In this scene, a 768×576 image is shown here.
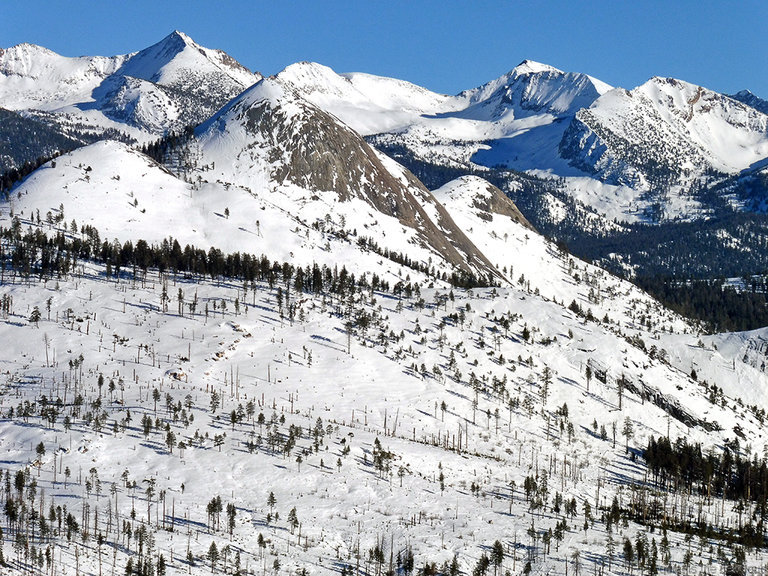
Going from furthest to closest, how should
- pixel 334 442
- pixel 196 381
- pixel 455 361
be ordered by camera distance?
pixel 455 361 < pixel 196 381 < pixel 334 442

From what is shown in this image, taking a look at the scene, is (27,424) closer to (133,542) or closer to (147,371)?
(147,371)

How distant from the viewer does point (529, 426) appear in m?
165

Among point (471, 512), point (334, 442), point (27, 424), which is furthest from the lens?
point (334, 442)

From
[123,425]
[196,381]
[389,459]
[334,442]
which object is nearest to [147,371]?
[196,381]

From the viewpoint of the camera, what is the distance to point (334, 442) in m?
134

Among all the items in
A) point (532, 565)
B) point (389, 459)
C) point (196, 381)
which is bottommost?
point (532, 565)

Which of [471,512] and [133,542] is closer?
[133,542]

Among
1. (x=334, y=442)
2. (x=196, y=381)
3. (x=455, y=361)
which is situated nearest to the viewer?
(x=334, y=442)

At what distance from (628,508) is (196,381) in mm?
82459

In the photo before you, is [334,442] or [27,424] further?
[334,442]

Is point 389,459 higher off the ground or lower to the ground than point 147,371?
lower

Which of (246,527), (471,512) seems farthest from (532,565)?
(246,527)

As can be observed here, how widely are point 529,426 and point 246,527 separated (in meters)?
79.6

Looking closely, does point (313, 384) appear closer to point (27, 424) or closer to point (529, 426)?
point (529, 426)
